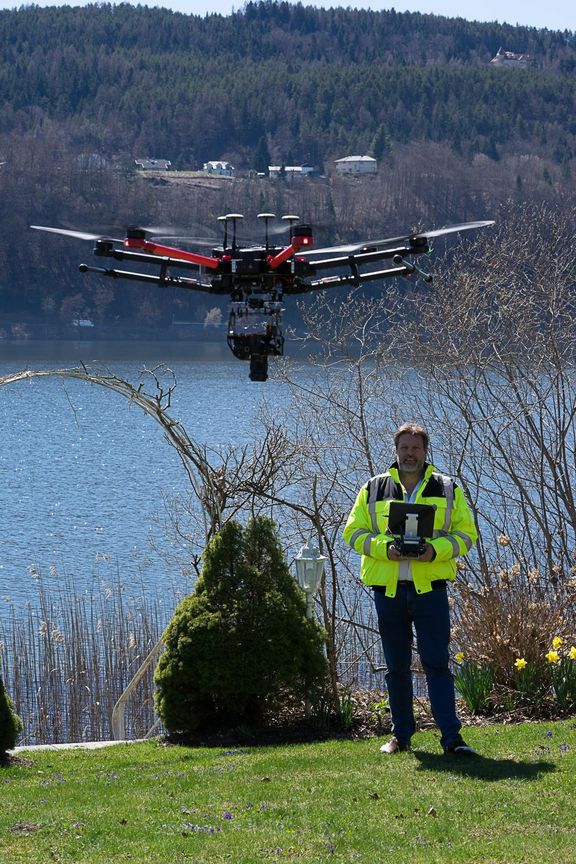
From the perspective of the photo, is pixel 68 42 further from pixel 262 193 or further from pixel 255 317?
pixel 255 317

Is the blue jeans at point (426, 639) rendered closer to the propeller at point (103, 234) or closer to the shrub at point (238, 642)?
the shrub at point (238, 642)

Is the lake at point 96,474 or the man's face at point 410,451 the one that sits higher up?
the lake at point 96,474

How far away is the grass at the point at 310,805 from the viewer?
4418 mm

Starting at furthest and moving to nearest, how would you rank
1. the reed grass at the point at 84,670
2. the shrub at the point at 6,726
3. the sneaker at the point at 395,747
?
the reed grass at the point at 84,670
the shrub at the point at 6,726
the sneaker at the point at 395,747

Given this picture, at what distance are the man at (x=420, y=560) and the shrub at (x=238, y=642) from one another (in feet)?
4.50

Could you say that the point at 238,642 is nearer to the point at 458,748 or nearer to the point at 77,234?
the point at 458,748

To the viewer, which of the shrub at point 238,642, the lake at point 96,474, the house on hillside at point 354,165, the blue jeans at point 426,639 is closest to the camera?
the blue jeans at point 426,639

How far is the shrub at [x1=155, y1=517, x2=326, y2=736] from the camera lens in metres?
7.09

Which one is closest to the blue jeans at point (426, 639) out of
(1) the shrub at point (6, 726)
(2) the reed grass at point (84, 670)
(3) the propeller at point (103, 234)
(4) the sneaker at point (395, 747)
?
(4) the sneaker at point (395, 747)

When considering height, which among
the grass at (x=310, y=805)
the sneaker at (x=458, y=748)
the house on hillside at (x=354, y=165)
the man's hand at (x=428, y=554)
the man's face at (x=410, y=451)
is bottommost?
the grass at (x=310, y=805)

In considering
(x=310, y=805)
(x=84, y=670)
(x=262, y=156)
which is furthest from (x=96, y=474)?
(x=262, y=156)

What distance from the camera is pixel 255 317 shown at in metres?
7.30

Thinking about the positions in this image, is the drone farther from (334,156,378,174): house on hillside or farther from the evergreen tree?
the evergreen tree

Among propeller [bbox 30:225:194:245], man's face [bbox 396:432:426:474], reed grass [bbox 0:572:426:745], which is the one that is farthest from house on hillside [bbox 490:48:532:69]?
man's face [bbox 396:432:426:474]
